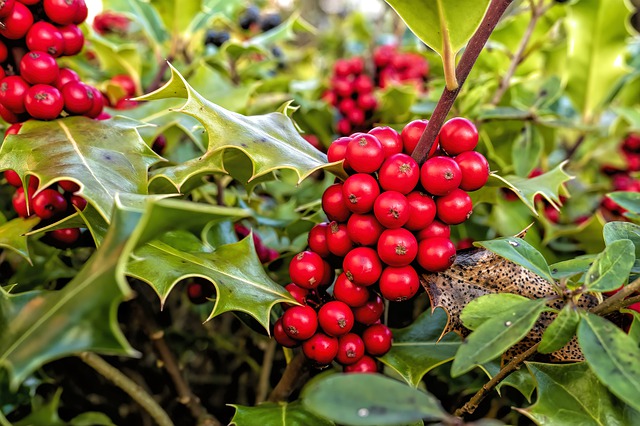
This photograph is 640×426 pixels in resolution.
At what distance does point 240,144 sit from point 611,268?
53cm

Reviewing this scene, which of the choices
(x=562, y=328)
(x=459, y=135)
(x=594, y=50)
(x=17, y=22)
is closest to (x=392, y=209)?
(x=459, y=135)

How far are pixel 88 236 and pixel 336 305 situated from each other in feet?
1.56

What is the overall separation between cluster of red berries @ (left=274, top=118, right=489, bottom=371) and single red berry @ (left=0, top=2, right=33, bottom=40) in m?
0.61

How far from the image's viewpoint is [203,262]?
89 cm

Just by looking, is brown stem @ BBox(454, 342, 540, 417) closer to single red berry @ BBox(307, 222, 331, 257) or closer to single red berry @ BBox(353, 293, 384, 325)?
single red berry @ BBox(353, 293, 384, 325)

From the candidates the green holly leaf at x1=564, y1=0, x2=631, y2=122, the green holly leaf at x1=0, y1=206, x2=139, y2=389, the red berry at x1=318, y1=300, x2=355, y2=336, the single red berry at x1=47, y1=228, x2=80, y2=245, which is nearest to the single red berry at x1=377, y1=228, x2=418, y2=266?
the red berry at x1=318, y1=300, x2=355, y2=336

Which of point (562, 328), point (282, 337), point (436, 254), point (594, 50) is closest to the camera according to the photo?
point (562, 328)

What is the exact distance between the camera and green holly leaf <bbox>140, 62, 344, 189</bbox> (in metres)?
0.82

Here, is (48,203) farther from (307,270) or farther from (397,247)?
(397,247)

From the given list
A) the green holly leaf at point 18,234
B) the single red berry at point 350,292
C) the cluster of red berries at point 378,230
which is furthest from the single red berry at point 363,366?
the green holly leaf at point 18,234

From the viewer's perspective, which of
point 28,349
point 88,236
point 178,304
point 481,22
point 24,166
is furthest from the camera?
point 178,304

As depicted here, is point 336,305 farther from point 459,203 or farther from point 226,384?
point 226,384

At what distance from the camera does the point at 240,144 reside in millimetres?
823

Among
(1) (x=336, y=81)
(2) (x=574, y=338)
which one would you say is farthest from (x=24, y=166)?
(1) (x=336, y=81)
